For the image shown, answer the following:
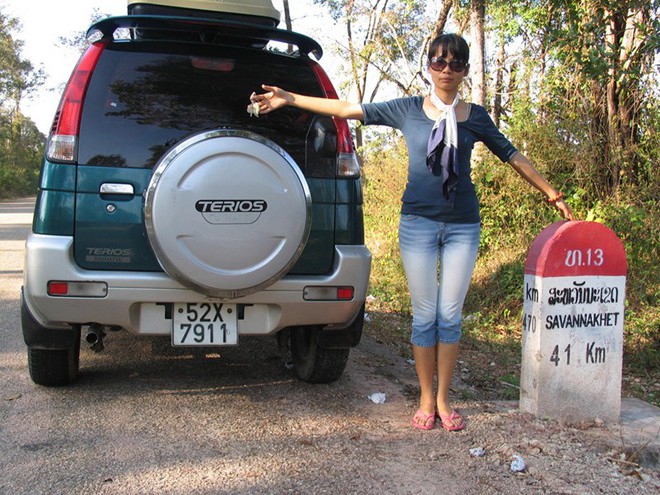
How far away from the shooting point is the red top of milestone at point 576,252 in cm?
337

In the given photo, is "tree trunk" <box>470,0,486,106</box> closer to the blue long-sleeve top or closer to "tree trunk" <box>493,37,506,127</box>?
"tree trunk" <box>493,37,506,127</box>

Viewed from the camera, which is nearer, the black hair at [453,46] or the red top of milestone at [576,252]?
the black hair at [453,46]

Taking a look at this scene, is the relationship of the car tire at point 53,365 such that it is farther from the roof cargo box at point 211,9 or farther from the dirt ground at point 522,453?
the roof cargo box at point 211,9

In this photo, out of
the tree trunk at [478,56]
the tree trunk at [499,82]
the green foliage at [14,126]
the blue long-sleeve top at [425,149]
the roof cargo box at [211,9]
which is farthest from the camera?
the green foliage at [14,126]

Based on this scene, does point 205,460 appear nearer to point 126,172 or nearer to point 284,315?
point 284,315

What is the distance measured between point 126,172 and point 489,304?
4.78 meters

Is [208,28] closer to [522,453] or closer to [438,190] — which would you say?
[438,190]

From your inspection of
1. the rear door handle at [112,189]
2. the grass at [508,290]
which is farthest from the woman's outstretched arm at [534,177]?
the rear door handle at [112,189]

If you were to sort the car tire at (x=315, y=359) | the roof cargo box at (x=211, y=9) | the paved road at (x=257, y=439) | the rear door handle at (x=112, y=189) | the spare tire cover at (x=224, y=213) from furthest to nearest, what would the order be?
the roof cargo box at (x=211, y=9) < the car tire at (x=315, y=359) < the rear door handle at (x=112, y=189) < the spare tire cover at (x=224, y=213) < the paved road at (x=257, y=439)

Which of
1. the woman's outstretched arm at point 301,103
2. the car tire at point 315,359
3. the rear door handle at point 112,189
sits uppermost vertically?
the woman's outstretched arm at point 301,103

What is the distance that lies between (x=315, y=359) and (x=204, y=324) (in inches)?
33.7

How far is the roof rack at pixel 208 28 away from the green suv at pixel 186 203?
1 cm

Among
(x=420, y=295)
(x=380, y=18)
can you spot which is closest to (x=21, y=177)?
(x=380, y=18)

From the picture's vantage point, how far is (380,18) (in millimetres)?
19438
